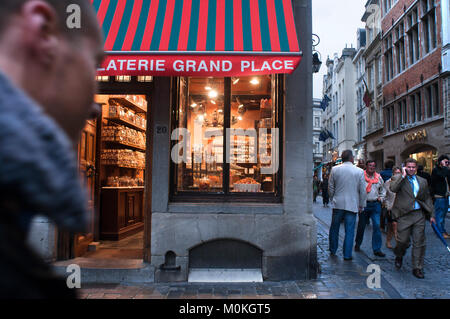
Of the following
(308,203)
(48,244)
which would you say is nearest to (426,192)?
(308,203)

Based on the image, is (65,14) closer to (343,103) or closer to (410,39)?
Result: (410,39)

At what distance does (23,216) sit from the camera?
0.61 m

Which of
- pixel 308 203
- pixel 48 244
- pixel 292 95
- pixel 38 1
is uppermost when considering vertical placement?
pixel 292 95

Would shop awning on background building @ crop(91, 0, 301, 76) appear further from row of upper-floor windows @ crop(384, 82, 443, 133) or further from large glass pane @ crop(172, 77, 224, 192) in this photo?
row of upper-floor windows @ crop(384, 82, 443, 133)

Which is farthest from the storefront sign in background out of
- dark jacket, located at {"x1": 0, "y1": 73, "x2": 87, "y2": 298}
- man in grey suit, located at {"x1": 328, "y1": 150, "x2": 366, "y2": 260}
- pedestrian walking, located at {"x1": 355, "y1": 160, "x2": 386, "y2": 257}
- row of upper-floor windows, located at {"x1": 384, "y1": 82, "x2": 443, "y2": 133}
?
row of upper-floor windows, located at {"x1": 384, "y1": 82, "x2": 443, "y2": 133}

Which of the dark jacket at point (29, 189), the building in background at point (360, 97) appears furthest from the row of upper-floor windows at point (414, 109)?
the dark jacket at point (29, 189)

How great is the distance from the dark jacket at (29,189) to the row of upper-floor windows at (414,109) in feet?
72.7

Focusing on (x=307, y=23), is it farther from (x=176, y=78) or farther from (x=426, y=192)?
(x=426, y=192)

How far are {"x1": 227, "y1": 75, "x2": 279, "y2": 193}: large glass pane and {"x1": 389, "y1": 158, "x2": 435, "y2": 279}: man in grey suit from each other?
2.21 m

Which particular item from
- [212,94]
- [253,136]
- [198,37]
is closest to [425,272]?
[253,136]

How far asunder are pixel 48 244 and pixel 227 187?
10.4ft

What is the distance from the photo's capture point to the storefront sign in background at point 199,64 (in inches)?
198

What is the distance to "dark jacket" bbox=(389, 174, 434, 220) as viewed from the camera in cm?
632

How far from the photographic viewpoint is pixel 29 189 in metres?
0.59
